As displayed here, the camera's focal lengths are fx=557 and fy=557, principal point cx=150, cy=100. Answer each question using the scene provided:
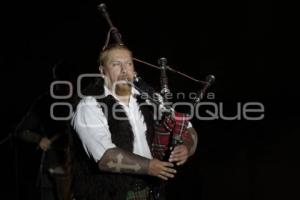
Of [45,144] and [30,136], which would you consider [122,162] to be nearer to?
[45,144]

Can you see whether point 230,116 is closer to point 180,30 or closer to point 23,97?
point 180,30

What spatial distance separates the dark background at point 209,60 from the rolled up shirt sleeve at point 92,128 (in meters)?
1.40

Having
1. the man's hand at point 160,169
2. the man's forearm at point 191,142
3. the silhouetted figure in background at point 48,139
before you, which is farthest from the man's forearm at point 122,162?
the silhouetted figure in background at point 48,139

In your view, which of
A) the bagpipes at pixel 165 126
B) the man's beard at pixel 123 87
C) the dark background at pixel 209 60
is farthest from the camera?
the dark background at pixel 209 60

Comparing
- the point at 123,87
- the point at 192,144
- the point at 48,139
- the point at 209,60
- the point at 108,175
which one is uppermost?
the point at 209,60

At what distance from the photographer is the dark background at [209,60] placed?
3490mm

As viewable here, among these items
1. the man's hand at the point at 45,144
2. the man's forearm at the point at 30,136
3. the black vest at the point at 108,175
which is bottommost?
the black vest at the point at 108,175

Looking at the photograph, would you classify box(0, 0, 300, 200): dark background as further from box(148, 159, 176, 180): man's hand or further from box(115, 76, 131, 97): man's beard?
box(148, 159, 176, 180): man's hand

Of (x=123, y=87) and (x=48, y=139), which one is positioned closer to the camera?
(x=123, y=87)

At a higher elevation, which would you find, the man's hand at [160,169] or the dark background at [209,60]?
the dark background at [209,60]

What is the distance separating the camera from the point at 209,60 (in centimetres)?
358

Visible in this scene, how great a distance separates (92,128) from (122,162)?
18 cm

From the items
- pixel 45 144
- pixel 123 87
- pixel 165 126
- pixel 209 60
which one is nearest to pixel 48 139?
pixel 45 144

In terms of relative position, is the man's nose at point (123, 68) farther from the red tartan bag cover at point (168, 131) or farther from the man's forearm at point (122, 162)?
the man's forearm at point (122, 162)
